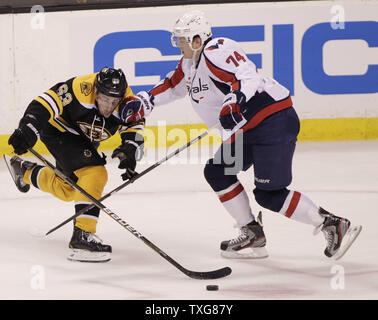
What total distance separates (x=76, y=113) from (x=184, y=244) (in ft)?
2.80

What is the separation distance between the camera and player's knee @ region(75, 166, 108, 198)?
14.3 feet

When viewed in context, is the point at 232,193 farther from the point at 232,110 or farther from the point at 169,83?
the point at 169,83

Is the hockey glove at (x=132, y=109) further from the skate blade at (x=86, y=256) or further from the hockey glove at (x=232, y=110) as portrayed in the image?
the skate blade at (x=86, y=256)

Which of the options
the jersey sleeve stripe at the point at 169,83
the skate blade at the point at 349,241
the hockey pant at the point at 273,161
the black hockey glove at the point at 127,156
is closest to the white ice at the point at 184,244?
the skate blade at the point at 349,241

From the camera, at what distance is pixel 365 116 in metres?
7.50

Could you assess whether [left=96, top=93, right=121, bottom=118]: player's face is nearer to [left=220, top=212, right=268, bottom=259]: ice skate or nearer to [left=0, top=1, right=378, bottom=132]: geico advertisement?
[left=220, top=212, right=268, bottom=259]: ice skate

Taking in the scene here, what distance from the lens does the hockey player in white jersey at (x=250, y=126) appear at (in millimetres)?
4164

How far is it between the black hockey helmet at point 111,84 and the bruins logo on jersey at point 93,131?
0.25 meters

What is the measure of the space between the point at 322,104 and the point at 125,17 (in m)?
1.70

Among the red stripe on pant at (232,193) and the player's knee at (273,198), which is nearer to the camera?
the player's knee at (273,198)
